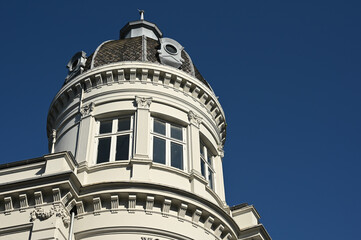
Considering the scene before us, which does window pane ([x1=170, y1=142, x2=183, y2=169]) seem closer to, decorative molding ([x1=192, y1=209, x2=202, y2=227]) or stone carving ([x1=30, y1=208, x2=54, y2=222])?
decorative molding ([x1=192, y1=209, x2=202, y2=227])

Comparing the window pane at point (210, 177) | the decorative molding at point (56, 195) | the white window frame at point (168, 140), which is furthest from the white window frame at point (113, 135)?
the window pane at point (210, 177)

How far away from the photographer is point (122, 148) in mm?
23891

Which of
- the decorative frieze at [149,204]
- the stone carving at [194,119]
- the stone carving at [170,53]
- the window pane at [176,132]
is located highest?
the stone carving at [170,53]

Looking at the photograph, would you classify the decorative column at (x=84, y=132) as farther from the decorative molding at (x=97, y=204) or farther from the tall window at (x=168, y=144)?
the tall window at (x=168, y=144)

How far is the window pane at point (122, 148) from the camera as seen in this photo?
2353 cm

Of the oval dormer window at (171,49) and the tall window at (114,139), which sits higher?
the oval dormer window at (171,49)

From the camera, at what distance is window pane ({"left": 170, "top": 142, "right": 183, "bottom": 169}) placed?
23.9m

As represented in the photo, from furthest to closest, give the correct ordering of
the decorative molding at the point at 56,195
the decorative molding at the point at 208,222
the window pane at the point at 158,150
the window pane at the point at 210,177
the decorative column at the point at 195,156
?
the window pane at the point at 210,177, the window pane at the point at 158,150, the decorative column at the point at 195,156, the decorative molding at the point at 208,222, the decorative molding at the point at 56,195

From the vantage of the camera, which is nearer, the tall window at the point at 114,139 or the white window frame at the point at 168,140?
the tall window at the point at 114,139

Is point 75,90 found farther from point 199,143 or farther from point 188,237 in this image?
point 188,237

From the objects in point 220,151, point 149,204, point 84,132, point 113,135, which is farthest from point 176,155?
point 84,132

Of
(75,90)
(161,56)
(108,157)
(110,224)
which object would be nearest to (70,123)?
(75,90)

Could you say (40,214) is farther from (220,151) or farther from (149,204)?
(220,151)

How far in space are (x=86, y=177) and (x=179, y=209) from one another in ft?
13.1
